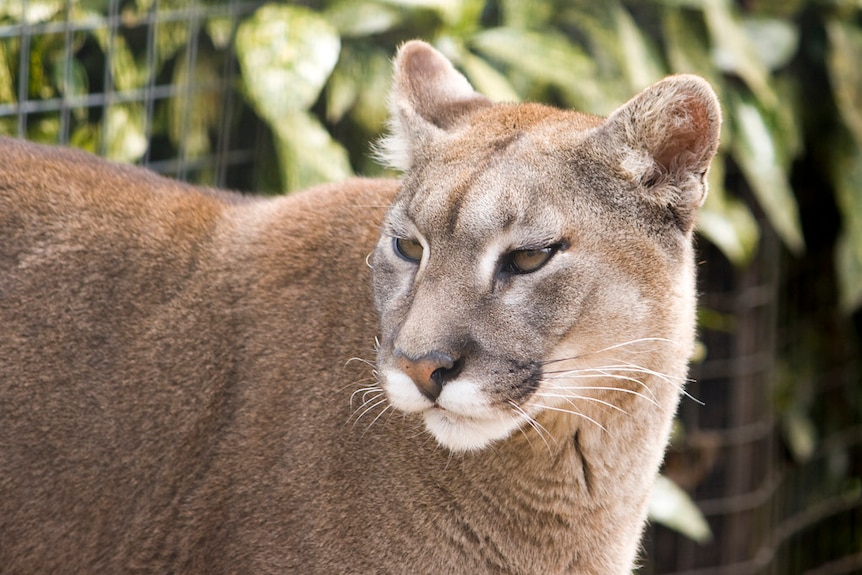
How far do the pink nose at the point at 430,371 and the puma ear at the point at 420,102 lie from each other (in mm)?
885

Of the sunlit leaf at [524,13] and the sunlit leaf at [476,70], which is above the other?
the sunlit leaf at [524,13]

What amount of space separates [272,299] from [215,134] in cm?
248

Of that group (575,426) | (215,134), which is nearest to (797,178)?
(215,134)

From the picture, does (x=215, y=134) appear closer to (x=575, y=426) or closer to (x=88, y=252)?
(x=88, y=252)

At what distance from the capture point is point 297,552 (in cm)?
344

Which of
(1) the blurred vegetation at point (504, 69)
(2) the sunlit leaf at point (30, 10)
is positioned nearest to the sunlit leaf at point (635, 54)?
(1) the blurred vegetation at point (504, 69)

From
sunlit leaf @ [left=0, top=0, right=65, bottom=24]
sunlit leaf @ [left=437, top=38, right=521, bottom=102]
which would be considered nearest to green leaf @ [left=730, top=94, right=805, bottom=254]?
sunlit leaf @ [left=437, top=38, right=521, bottom=102]

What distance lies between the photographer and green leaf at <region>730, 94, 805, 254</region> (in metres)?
6.69

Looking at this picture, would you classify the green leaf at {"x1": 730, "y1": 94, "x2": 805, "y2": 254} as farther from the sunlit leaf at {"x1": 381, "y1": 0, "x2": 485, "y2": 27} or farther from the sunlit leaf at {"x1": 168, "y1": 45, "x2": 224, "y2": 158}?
the sunlit leaf at {"x1": 168, "y1": 45, "x2": 224, "y2": 158}

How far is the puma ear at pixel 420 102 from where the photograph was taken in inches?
145

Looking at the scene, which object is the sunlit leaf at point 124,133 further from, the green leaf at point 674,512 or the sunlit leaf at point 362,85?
the green leaf at point 674,512

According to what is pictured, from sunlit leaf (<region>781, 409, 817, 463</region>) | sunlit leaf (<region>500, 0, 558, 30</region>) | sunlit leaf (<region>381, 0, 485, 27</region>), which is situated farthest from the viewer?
sunlit leaf (<region>781, 409, 817, 463</region>)

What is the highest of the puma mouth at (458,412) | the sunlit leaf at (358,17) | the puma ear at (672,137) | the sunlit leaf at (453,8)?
the puma ear at (672,137)

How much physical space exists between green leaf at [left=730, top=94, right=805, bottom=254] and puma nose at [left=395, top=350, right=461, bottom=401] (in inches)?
165
